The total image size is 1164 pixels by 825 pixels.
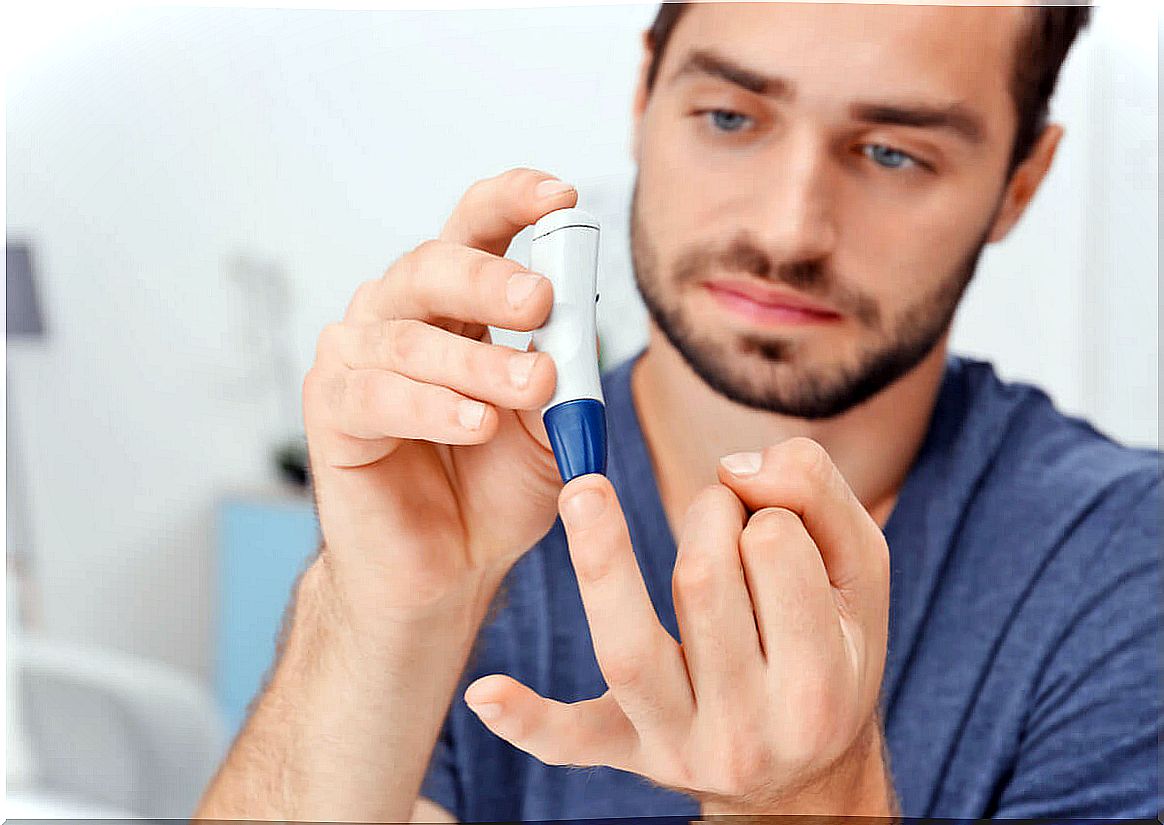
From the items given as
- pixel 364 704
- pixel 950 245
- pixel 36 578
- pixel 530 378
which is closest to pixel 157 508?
pixel 36 578

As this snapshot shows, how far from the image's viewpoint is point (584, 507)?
35cm

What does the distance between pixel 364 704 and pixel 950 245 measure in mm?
357

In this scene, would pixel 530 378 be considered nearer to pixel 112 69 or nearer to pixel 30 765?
pixel 112 69

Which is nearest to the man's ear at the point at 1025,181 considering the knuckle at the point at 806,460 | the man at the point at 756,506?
the man at the point at 756,506

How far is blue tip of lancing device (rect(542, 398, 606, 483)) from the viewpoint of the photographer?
1.28 ft

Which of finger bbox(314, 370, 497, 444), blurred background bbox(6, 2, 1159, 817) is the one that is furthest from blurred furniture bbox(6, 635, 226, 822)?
finger bbox(314, 370, 497, 444)

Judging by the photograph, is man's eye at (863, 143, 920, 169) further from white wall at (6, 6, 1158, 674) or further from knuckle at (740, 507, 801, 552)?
knuckle at (740, 507, 801, 552)

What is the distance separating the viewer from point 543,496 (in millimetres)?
470

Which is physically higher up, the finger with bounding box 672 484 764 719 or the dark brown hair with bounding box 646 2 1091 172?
the dark brown hair with bounding box 646 2 1091 172

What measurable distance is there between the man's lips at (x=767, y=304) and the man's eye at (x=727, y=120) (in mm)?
71

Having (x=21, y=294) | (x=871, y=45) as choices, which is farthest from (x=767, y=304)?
(x=21, y=294)

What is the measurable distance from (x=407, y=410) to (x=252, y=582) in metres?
0.25

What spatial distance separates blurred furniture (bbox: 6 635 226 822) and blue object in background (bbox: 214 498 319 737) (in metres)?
0.02

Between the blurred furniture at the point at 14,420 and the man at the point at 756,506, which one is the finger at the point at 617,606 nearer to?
the man at the point at 756,506
